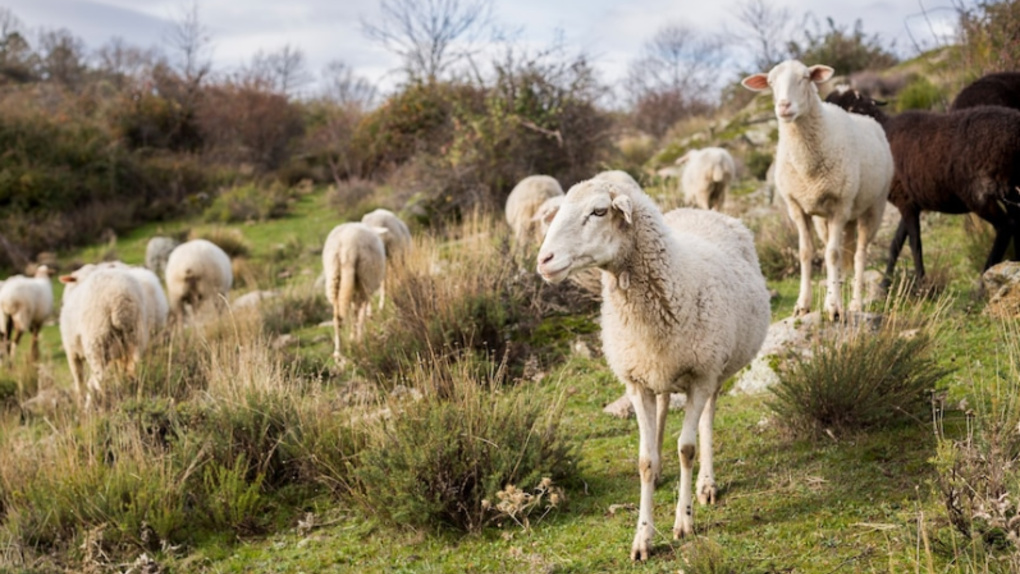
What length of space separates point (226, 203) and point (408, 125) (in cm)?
593

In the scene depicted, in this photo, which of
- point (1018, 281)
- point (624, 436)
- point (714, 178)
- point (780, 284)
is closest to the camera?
point (624, 436)

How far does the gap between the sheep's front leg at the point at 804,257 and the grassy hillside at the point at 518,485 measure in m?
0.88

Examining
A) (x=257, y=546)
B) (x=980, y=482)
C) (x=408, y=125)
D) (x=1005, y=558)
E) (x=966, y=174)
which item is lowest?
(x=257, y=546)

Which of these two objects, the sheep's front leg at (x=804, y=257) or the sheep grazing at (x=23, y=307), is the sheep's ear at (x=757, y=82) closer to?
the sheep's front leg at (x=804, y=257)

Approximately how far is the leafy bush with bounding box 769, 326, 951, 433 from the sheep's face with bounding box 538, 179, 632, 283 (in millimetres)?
2214

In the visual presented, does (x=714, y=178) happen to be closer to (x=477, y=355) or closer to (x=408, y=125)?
(x=477, y=355)

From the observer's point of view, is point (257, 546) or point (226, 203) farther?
point (226, 203)

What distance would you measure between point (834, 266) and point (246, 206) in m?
20.9

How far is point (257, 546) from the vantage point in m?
5.77

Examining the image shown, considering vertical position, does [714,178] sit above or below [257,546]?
above

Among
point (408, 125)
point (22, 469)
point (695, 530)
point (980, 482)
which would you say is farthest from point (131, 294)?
point (408, 125)

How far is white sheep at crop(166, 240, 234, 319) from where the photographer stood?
41.9ft

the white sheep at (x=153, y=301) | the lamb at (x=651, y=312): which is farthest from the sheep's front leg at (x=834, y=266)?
the white sheep at (x=153, y=301)

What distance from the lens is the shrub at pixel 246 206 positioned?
2453cm
